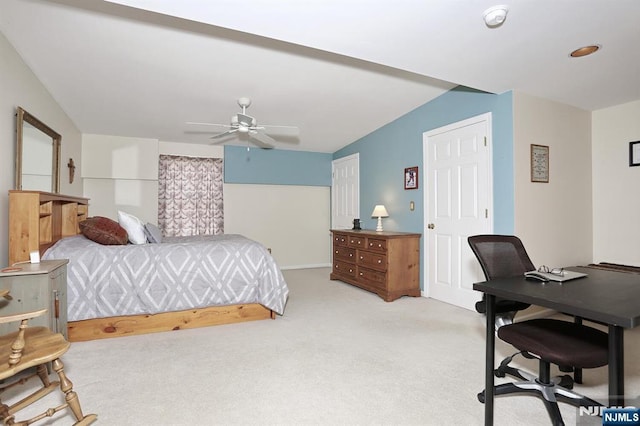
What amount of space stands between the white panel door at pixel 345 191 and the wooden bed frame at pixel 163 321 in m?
3.16

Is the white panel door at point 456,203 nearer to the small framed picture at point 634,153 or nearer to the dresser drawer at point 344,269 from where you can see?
the dresser drawer at point 344,269

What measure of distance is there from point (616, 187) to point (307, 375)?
4088 millimetres

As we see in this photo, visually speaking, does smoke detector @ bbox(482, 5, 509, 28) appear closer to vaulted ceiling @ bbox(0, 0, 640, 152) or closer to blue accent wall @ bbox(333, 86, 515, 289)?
vaulted ceiling @ bbox(0, 0, 640, 152)

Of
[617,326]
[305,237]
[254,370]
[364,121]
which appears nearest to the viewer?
[617,326]

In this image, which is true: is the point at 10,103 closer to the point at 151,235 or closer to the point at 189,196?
the point at 151,235

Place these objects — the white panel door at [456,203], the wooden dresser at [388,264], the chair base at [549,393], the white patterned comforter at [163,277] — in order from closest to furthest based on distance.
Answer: the chair base at [549,393] < the white patterned comforter at [163,277] < the white panel door at [456,203] < the wooden dresser at [388,264]

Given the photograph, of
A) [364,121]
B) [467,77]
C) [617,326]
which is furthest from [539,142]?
[617,326]

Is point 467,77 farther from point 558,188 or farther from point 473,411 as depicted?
point 473,411

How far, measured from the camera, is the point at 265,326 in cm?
320

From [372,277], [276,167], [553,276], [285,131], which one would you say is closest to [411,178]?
[372,277]

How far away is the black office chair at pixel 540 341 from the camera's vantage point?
5.01 feet

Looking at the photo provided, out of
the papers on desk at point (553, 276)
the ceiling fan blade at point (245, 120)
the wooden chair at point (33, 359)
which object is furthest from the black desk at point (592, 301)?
the ceiling fan blade at point (245, 120)

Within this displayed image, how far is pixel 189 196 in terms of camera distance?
582cm

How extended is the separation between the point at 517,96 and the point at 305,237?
4466 mm
